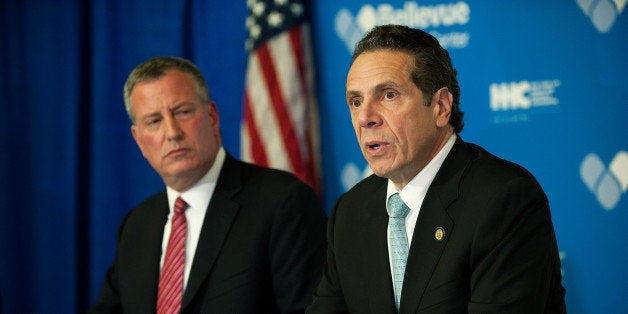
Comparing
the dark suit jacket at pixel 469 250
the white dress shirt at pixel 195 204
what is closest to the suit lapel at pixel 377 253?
the dark suit jacket at pixel 469 250

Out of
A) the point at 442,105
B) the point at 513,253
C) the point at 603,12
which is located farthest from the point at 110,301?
the point at 603,12

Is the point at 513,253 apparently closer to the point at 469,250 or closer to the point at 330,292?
the point at 469,250

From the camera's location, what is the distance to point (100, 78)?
506cm

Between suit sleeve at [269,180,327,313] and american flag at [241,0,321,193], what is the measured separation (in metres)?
1.16

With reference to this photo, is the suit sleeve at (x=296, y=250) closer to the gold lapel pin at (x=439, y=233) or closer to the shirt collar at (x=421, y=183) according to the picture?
the shirt collar at (x=421, y=183)

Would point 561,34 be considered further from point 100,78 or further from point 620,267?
point 100,78

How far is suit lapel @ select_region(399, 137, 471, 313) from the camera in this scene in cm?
228

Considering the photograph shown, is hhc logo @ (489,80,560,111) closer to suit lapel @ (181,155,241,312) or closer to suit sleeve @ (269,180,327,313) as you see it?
suit sleeve @ (269,180,327,313)

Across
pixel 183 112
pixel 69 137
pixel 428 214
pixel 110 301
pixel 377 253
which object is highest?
pixel 183 112

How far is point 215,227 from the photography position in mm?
3215

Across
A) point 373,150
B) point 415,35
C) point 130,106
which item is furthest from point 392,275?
point 130,106

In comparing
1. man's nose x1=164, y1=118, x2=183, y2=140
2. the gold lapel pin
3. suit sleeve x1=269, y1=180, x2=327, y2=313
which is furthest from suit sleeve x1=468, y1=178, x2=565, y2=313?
man's nose x1=164, y1=118, x2=183, y2=140

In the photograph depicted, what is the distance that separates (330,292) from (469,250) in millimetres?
615

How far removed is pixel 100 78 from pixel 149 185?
0.75 meters
